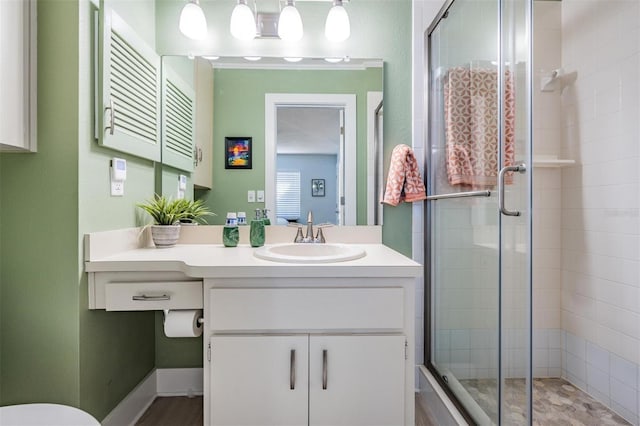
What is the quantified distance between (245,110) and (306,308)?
3.51 ft

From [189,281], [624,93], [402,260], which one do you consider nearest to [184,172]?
[189,281]

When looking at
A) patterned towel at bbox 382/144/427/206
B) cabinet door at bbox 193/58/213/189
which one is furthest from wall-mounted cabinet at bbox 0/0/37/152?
patterned towel at bbox 382/144/427/206

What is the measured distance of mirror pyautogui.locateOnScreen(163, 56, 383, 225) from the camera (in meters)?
1.71

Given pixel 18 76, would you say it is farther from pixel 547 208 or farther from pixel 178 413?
pixel 547 208

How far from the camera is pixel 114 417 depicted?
142 centimetres

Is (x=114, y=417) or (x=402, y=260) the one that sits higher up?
(x=402, y=260)

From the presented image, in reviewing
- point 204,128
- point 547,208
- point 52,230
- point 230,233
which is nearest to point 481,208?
point 547,208

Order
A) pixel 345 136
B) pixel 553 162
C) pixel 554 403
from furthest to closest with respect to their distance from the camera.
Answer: pixel 345 136 → pixel 553 162 → pixel 554 403

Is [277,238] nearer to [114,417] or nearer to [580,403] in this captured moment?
[114,417]

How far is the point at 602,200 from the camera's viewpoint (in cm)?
144

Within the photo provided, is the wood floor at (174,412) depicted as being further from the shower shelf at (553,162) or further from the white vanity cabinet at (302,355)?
the shower shelf at (553,162)

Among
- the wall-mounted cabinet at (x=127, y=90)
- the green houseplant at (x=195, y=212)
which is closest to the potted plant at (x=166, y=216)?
the green houseplant at (x=195, y=212)

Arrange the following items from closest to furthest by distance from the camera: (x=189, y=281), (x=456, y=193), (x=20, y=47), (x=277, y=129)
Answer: (x=20, y=47)
(x=189, y=281)
(x=456, y=193)
(x=277, y=129)

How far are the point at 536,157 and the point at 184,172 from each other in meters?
1.63
